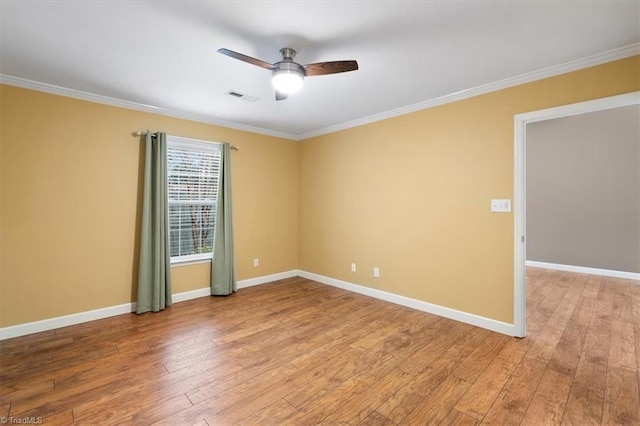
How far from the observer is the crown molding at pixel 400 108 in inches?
94.4

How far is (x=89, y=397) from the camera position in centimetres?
200

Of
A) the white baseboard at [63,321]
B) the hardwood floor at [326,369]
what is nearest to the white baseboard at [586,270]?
the hardwood floor at [326,369]

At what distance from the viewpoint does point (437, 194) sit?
3475 millimetres

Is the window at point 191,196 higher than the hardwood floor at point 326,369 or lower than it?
higher

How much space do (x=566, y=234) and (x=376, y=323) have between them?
15.3ft

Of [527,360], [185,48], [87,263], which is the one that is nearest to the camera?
[185,48]

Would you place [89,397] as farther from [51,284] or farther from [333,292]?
[333,292]

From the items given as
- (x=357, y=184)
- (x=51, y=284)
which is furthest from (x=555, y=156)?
(x=51, y=284)

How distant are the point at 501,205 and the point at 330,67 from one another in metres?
2.22

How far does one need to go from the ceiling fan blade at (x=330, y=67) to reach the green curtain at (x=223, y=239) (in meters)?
2.47

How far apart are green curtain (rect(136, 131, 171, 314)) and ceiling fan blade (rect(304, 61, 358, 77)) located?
243 centimetres

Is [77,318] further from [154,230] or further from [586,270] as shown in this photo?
[586,270]

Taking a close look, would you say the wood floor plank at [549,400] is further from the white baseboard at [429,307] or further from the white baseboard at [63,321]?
the white baseboard at [63,321]

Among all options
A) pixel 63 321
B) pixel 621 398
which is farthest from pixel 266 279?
pixel 621 398
